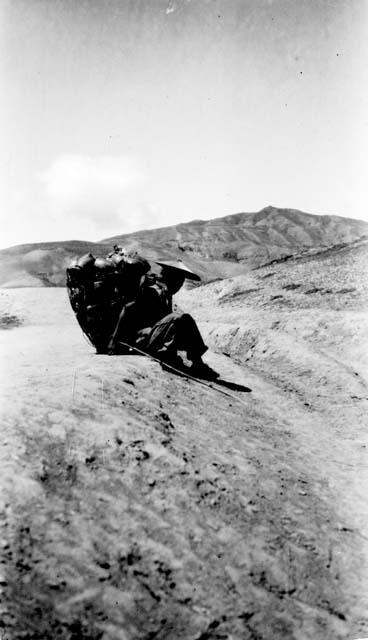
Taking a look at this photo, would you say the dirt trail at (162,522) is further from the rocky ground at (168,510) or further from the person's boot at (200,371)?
the person's boot at (200,371)

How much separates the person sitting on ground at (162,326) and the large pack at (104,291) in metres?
0.15

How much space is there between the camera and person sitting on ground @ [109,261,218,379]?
6348mm

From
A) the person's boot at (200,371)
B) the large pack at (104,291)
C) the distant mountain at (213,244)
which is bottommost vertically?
the person's boot at (200,371)

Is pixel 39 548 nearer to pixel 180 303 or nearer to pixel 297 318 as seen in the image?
pixel 297 318

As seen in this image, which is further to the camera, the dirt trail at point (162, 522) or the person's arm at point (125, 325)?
the person's arm at point (125, 325)

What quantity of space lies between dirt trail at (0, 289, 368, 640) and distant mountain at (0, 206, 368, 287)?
2982 centimetres

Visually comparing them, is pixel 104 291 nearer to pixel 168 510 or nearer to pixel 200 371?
pixel 200 371

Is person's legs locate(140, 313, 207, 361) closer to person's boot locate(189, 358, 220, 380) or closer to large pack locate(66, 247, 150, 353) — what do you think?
person's boot locate(189, 358, 220, 380)

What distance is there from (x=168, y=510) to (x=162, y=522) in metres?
0.13

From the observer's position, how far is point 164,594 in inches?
102

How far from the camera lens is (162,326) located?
6.37m

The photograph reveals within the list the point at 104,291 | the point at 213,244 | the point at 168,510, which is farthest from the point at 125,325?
the point at 213,244

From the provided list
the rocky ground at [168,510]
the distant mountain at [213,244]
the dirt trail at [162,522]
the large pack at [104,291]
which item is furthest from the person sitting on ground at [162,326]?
the distant mountain at [213,244]

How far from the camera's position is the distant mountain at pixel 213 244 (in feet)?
152
